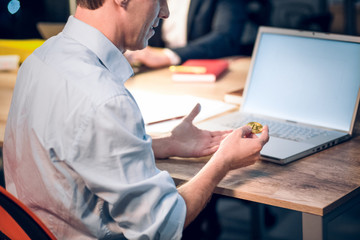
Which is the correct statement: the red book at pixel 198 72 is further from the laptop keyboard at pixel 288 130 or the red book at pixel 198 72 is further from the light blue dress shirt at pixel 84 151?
the light blue dress shirt at pixel 84 151

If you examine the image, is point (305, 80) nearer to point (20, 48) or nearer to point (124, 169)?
point (124, 169)

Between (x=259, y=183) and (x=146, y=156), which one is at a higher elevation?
(x=146, y=156)

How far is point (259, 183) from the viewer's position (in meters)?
1.13

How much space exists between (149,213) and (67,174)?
0.54ft

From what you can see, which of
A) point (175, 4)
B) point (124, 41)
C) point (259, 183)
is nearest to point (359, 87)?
point (259, 183)

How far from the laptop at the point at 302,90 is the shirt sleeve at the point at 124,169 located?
17.7 inches

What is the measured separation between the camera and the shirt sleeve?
0.89m

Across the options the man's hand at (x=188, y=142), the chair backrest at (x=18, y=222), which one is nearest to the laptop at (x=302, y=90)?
the man's hand at (x=188, y=142)

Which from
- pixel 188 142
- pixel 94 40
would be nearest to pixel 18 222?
pixel 94 40

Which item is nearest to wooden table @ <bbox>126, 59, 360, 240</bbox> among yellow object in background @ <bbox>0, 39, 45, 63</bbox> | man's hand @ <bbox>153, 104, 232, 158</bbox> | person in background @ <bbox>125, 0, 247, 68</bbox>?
man's hand @ <bbox>153, 104, 232, 158</bbox>

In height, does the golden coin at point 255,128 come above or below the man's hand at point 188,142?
above

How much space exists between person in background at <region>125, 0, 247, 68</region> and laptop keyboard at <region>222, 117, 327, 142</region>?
1139mm

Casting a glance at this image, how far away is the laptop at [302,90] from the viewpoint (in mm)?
1421

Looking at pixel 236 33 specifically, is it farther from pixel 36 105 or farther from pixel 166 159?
pixel 36 105
